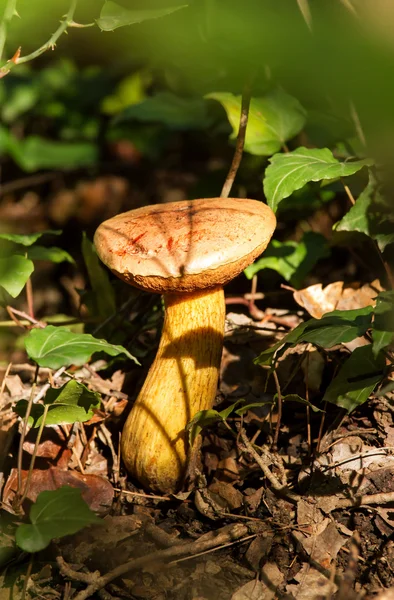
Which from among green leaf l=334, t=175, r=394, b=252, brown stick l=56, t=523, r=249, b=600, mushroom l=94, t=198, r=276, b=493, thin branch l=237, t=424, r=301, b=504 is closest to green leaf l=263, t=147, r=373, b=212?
mushroom l=94, t=198, r=276, b=493

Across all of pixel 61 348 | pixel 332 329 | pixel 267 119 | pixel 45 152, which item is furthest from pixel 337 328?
pixel 45 152

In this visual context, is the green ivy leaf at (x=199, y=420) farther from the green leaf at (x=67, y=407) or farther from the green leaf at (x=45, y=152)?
the green leaf at (x=45, y=152)

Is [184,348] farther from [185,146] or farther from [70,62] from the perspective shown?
[70,62]

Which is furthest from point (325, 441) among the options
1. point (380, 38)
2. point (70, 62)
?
point (70, 62)

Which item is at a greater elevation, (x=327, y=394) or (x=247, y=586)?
(x=327, y=394)

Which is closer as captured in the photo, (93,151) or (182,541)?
(182,541)

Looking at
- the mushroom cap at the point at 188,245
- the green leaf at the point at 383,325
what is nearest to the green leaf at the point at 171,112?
the mushroom cap at the point at 188,245

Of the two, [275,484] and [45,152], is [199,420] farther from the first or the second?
[45,152]

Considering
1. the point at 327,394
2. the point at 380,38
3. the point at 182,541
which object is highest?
the point at 380,38
